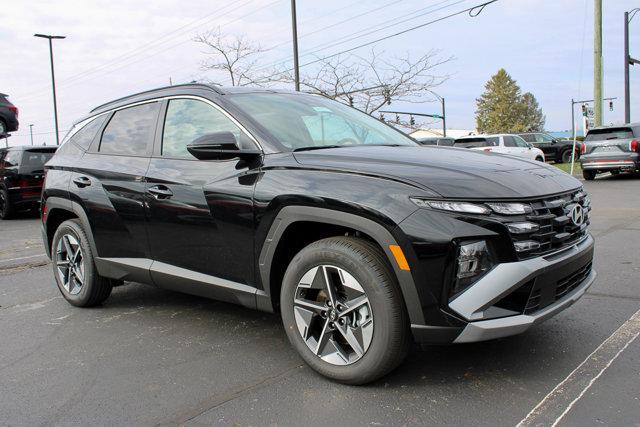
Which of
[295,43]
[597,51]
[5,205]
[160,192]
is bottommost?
[5,205]

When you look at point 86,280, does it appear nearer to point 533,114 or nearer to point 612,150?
point 612,150

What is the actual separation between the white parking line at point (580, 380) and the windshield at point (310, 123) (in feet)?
6.19

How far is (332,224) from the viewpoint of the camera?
302cm

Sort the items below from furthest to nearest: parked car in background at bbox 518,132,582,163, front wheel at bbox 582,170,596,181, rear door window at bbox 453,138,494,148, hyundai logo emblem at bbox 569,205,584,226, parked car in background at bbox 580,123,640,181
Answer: parked car in background at bbox 518,132,582,163 → rear door window at bbox 453,138,494,148 → front wheel at bbox 582,170,596,181 → parked car in background at bbox 580,123,640,181 → hyundai logo emblem at bbox 569,205,584,226

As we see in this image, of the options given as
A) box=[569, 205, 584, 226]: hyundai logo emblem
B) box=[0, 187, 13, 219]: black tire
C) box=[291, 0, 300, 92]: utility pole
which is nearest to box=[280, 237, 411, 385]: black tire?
box=[569, 205, 584, 226]: hyundai logo emblem

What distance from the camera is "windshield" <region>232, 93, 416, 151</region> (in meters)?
3.61

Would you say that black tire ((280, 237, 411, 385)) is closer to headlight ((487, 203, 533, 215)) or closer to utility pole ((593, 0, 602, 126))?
headlight ((487, 203, 533, 215))

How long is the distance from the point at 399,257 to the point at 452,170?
56 centimetres

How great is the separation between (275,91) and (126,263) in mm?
1710

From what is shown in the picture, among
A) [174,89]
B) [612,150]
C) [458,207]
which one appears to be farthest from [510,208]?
[612,150]

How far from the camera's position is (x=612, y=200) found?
1164cm

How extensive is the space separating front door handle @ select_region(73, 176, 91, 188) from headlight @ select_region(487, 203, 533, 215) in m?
3.22

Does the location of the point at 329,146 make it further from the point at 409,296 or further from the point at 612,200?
→ the point at 612,200

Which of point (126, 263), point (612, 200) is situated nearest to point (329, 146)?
point (126, 263)
